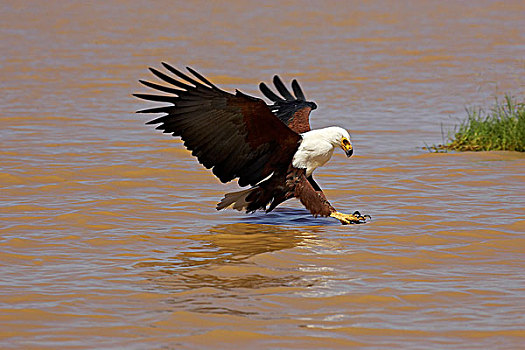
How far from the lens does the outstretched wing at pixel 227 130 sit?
20.3ft

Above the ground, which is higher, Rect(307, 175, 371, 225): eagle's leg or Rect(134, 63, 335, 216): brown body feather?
Rect(134, 63, 335, 216): brown body feather

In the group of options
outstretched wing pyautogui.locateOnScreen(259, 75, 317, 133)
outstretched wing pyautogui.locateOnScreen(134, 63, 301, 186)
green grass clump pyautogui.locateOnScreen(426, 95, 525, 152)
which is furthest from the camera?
green grass clump pyautogui.locateOnScreen(426, 95, 525, 152)

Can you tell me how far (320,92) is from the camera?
1302 cm

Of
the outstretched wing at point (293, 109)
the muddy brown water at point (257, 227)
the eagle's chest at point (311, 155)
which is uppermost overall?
the outstretched wing at point (293, 109)

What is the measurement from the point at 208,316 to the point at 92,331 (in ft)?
1.83

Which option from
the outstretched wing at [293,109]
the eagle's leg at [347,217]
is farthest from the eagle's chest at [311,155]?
the outstretched wing at [293,109]

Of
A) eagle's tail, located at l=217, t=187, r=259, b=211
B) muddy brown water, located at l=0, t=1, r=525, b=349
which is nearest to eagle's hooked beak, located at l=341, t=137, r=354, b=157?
muddy brown water, located at l=0, t=1, r=525, b=349

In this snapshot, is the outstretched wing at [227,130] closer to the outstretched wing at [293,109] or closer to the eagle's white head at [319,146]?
the eagle's white head at [319,146]

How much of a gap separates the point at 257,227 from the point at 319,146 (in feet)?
2.46

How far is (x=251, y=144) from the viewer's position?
21.4 feet

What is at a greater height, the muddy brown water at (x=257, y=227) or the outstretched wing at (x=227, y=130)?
the outstretched wing at (x=227, y=130)

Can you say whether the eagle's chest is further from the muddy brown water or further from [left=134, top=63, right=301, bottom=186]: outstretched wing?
the muddy brown water

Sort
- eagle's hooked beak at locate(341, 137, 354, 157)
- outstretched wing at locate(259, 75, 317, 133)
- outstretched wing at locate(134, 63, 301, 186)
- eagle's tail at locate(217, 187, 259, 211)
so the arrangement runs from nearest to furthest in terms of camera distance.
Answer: outstretched wing at locate(134, 63, 301, 186)
eagle's hooked beak at locate(341, 137, 354, 157)
eagle's tail at locate(217, 187, 259, 211)
outstretched wing at locate(259, 75, 317, 133)

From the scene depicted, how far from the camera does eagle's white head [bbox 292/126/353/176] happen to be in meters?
6.45
